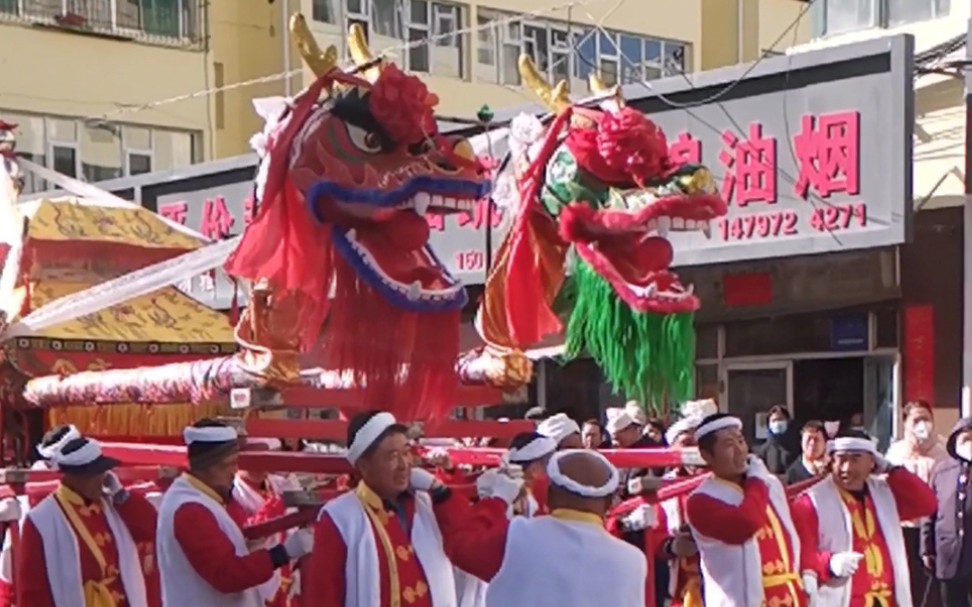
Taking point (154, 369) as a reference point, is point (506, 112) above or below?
above

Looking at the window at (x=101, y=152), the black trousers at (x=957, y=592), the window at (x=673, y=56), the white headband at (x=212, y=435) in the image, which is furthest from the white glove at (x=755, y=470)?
the window at (x=673, y=56)

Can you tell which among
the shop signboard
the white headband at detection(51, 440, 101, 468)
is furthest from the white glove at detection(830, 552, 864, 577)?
the shop signboard

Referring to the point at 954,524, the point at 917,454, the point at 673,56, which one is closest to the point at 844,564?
the point at 954,524

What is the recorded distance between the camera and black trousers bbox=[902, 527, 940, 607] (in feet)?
32.8

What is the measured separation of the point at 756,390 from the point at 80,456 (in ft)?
26.5

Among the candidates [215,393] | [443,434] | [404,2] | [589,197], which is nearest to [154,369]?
[215,393]

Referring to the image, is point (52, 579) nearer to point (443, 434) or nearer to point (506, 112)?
point (443, 434)

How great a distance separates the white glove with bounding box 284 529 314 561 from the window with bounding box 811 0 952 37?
8805 mm

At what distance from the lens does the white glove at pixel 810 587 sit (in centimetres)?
647

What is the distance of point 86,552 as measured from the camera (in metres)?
5.97

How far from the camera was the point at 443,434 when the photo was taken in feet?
20.4

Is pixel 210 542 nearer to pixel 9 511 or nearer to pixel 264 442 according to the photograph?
pixel 264 442

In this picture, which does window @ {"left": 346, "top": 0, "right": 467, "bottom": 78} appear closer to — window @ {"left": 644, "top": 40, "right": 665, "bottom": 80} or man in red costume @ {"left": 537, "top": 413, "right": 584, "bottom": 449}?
window @ {"left": 644, "top": 40, "right": 665, "bottom": 80}

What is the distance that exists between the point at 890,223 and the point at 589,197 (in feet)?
14.5
